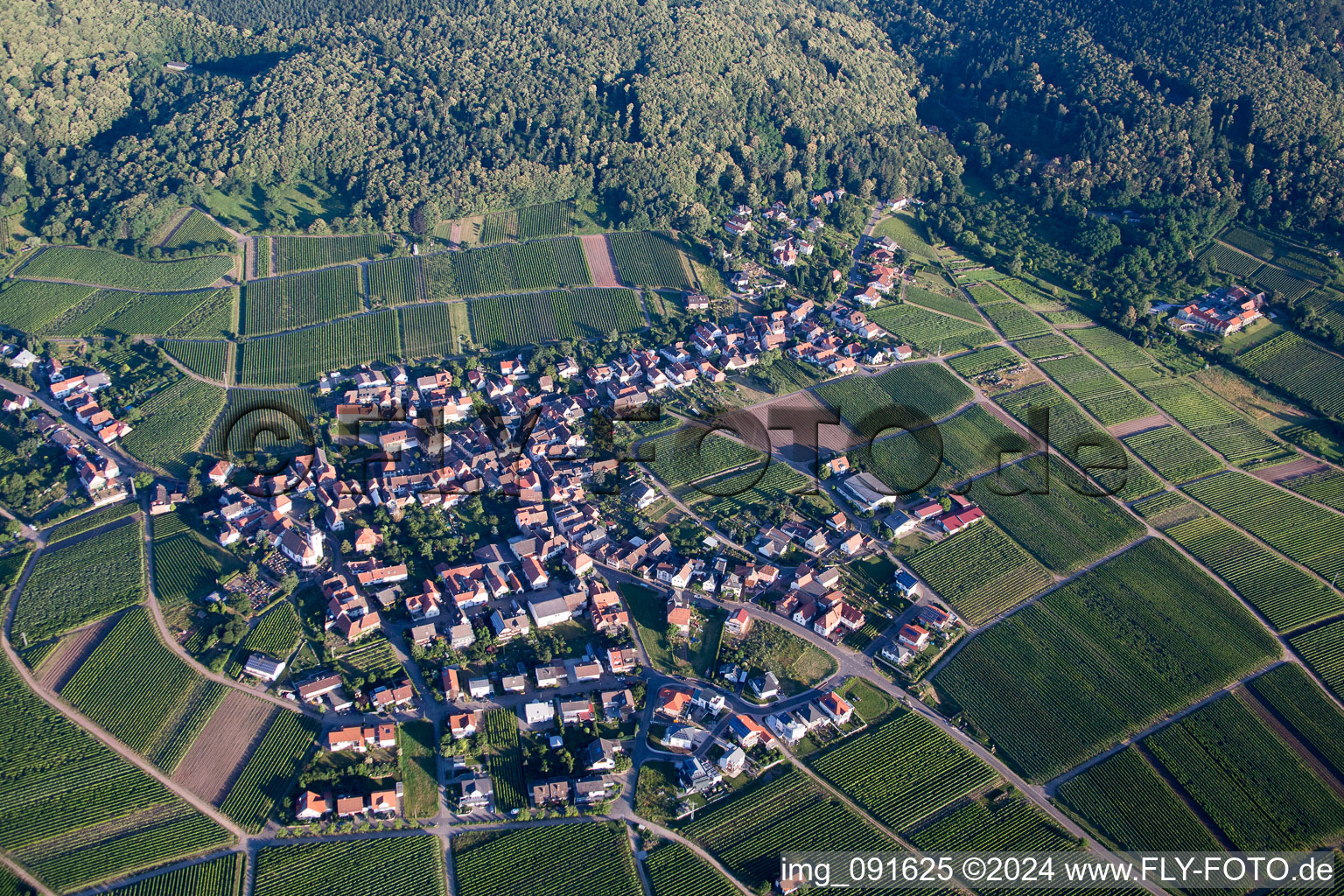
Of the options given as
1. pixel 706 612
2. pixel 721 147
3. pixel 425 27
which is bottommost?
pixel 706 612

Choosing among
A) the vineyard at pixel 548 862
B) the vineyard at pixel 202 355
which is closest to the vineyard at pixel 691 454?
the vineyard at pixel 548 862

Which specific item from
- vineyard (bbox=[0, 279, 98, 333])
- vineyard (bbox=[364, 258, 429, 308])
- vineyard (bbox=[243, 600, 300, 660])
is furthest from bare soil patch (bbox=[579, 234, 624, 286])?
vineyard (bbox=[0, 279, 98, 333])

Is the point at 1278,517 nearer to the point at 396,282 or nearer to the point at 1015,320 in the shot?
the point at 1015,320

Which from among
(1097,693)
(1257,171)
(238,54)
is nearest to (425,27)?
(238,54)

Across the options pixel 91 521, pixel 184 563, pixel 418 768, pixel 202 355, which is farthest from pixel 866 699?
pixel 202 355

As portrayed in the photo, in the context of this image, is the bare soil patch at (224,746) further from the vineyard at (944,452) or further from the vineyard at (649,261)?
the vineyard at (649,261)

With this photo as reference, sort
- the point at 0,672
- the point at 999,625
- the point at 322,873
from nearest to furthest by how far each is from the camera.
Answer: the point at 322,873 < the point at 0,672 < the point at 999,625

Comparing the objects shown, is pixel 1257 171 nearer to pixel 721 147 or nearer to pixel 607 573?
pixel 721 147
